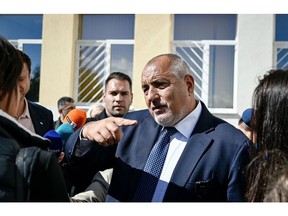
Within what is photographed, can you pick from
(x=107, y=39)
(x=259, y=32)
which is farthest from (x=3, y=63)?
(x=107, y=39)

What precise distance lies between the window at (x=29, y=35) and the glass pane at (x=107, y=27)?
32.4 inches

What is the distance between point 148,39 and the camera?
6.82 m

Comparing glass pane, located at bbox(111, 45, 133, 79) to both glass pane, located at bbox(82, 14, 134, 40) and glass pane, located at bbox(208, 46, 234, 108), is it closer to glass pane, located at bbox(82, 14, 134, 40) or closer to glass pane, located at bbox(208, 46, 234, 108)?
glass pane, located at bbox(82, 14, 134, 40)

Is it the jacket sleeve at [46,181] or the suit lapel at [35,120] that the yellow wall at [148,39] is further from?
the jacket sleeve at [46,181]

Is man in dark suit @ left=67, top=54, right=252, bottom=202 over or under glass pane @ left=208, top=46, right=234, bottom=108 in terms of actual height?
under

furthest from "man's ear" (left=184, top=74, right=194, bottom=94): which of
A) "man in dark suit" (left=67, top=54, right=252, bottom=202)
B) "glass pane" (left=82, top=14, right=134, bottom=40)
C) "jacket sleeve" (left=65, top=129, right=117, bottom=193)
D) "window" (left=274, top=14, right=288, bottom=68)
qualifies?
"glass pane" (left=82, top=14, right=134, bottom=40)

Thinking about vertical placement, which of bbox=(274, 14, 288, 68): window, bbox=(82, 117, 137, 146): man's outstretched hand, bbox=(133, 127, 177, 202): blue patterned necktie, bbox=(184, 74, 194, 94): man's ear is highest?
bbox=(274, 14, 288, 68): window

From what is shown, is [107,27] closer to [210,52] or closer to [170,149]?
[210,52]

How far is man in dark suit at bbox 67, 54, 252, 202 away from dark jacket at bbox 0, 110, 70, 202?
502 mm

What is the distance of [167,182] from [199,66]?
17.6 ft

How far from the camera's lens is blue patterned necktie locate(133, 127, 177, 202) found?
1.97 meters

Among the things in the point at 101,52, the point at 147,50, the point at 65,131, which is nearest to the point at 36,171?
the point at 65,131

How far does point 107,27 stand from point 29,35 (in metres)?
1.36
